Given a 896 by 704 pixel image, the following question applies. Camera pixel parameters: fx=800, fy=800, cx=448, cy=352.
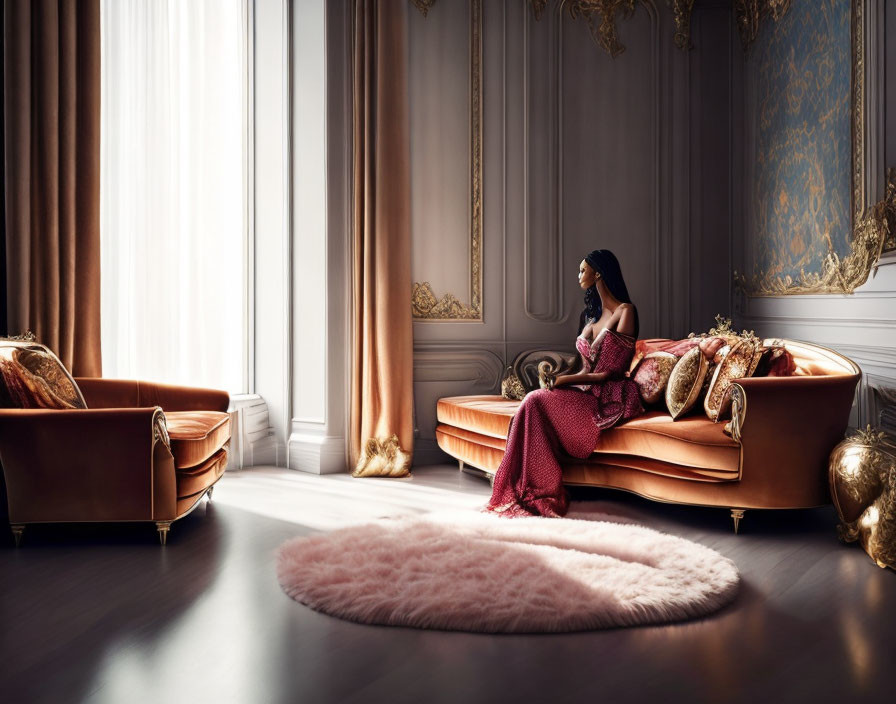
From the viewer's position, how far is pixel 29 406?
10.6 feet

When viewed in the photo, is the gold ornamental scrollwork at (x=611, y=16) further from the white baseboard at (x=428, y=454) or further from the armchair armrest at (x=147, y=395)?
the armchair armrest at (x=147, y=395)

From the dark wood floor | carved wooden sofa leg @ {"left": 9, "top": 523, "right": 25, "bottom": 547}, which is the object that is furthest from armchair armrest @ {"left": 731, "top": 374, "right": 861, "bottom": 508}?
carved wooden sofa leg @ {"left": 9, "top": 523, "right": 25, "bottom": 547}

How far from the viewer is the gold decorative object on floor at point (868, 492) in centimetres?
290

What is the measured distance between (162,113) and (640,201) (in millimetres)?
3075

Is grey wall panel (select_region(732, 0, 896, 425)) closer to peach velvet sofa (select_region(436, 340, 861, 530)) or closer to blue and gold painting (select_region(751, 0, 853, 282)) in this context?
blue and gold painting (select_region(751, 0, 853, 282))

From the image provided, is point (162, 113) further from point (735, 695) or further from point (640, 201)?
point (735, 695)

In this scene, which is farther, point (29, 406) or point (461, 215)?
point (461, 215)

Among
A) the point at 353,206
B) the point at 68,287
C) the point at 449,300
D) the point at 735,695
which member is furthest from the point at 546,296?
the point at 735,695

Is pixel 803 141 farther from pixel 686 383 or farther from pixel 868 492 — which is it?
pixel 868 492

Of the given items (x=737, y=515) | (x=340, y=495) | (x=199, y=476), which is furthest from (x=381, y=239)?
(x=737, y=515)

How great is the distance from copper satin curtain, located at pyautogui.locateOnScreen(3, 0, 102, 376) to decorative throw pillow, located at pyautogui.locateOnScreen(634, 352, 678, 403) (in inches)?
112

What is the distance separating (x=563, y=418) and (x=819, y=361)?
46.5 inches

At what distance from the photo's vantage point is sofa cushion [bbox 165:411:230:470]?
10.9 ft

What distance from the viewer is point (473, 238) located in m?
5.12
